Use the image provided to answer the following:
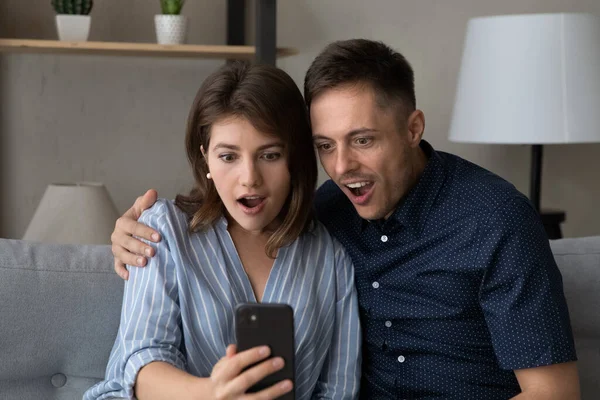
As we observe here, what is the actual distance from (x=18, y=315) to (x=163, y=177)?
3.82 ft

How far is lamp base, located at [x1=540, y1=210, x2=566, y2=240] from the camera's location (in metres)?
2.82

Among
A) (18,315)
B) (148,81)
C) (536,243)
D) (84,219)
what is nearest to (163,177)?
(148,81)

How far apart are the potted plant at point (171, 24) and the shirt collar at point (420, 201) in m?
1.06

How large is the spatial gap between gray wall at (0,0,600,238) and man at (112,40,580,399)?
1.13m

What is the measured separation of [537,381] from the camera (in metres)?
1.45

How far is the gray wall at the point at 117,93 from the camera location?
2633mm

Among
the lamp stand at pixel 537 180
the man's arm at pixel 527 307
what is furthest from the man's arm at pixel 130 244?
the lamp stand at pixel 537 180

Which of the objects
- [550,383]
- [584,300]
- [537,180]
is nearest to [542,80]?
[537,180]

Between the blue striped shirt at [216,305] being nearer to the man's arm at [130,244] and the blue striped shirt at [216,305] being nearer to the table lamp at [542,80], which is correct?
the man's arm at [130,244]

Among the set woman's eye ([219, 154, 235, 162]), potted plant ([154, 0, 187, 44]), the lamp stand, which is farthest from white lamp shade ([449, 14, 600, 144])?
woman's eye ([219, 154, 235, 162])

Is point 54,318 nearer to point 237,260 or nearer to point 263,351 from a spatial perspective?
point 237,260

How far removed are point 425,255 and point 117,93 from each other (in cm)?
143

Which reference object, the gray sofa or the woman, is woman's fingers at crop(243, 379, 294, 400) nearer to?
the woman

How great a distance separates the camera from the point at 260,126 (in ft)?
4.79
